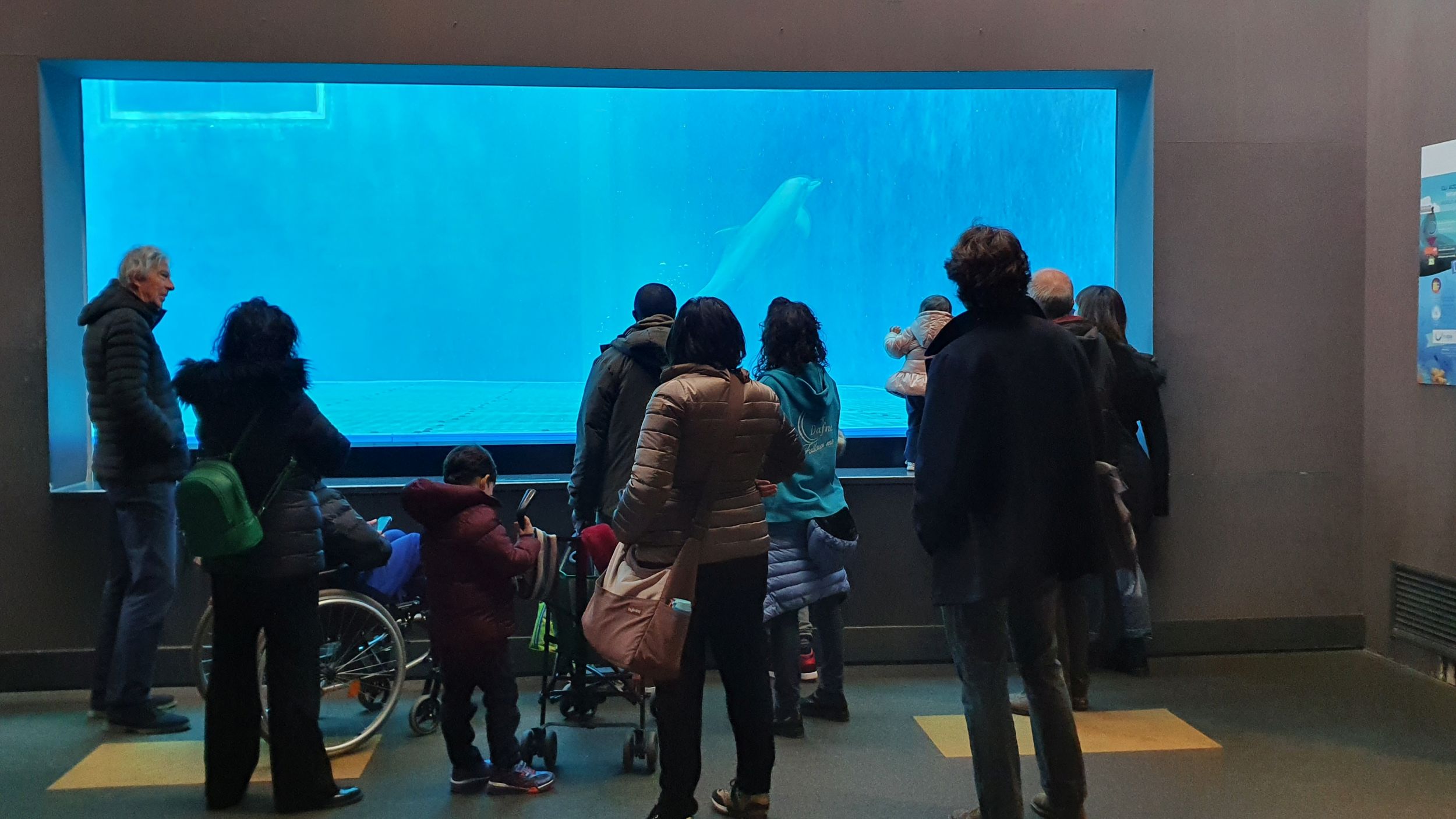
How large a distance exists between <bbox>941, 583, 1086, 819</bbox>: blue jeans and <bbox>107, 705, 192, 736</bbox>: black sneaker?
2971 mm

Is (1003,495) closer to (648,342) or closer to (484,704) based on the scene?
(648,342)

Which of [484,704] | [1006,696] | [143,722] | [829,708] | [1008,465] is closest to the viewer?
[1008,465]

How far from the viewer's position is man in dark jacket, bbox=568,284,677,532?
3676 mm

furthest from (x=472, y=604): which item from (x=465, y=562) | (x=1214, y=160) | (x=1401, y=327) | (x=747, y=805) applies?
(x=1401, y=327)

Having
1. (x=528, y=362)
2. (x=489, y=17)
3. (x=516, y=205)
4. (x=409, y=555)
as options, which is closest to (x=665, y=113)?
(x=516, y=205)

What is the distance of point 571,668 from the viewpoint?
12.1 feet

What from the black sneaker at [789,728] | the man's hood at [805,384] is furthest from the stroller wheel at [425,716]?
the man's hood at [805,384]

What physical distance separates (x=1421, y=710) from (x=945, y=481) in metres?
2.87

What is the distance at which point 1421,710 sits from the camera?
13.3 ft

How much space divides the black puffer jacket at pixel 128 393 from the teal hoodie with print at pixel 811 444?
7.19ft

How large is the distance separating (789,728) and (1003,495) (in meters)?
1.63

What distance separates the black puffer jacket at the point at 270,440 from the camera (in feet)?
9.59

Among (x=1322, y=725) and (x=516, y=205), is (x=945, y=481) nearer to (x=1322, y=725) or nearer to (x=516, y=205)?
(x=1322, y=725)

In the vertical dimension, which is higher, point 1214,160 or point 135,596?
point 1214,160
